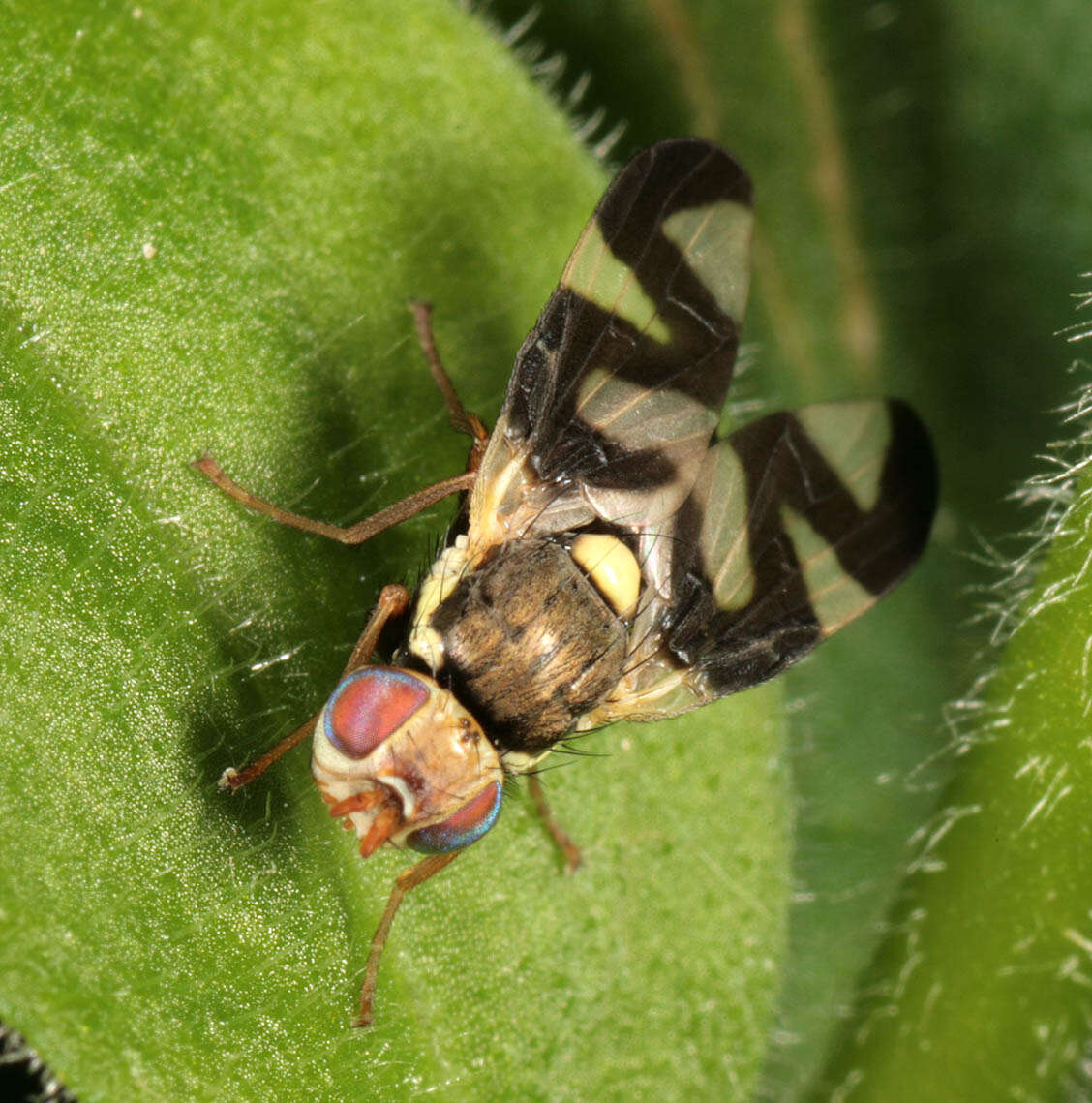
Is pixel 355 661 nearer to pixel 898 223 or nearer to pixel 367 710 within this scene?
pixel 367 710

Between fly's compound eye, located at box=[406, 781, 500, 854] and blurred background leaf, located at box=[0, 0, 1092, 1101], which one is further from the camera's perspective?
fly's compound eye, located at box=[406, 781, 500, 854]

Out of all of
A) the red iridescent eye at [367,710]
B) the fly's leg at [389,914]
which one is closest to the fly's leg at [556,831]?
the fly's leg at [389,914]

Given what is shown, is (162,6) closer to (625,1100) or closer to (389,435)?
(389,435)

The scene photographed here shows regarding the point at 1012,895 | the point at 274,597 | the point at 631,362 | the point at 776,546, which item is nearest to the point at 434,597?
the point at 274,597

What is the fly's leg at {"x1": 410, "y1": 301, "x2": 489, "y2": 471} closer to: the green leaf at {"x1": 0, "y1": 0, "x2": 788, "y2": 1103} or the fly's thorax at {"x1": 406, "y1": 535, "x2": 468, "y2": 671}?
the green leaf at {"x1": 0, "y1": 0, "x2": 788, "y2": 1103}

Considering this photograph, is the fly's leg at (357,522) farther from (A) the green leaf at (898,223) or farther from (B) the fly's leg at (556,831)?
(A) the green leaf at (898,223)

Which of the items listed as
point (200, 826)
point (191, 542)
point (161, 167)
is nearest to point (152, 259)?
point (161, 167)

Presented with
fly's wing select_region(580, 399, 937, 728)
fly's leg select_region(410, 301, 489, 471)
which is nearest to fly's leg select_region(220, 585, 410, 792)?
fly's leg select_region(410, 301, 489, 471)
